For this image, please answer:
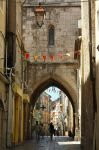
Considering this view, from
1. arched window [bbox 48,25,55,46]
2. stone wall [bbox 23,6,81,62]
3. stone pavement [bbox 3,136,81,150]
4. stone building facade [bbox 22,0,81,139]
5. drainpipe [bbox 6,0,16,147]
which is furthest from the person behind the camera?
arched window [bbox 48,25,55,46]

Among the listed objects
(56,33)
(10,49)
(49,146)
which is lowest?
(49,146)

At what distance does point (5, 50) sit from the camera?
25047 mm

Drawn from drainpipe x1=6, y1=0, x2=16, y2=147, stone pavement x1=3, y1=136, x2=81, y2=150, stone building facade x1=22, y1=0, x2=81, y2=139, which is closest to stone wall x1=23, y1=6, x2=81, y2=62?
stone building facade x1=22, y1=0, x2=81, y2=139

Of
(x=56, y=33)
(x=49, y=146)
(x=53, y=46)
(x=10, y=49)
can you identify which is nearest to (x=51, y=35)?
(x=56, y=33)

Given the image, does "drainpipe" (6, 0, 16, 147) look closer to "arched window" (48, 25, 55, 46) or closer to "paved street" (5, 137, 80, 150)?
"paved street" (5, 137, 80, 150)

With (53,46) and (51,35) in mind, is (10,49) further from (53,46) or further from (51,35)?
(51,35)

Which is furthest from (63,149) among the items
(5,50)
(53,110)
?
(53,110)

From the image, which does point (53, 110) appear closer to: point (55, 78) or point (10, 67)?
point (55, 78)

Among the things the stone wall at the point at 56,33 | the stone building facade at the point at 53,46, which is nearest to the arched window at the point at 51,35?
the stone building facade at the point at 53,46

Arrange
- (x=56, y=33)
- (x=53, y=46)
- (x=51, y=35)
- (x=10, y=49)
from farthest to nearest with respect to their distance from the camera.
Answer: (x=51, y=35) < (x=56, y=33) < (x=53, y=46) < (x=10, y=49)

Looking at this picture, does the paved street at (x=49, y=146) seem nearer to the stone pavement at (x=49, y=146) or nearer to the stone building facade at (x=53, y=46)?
the stone pavement at (x=49, y=146)

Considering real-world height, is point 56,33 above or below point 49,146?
above

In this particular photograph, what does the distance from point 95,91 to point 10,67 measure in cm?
861

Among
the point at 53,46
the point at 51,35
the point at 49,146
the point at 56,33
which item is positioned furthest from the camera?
the point at 51,35
